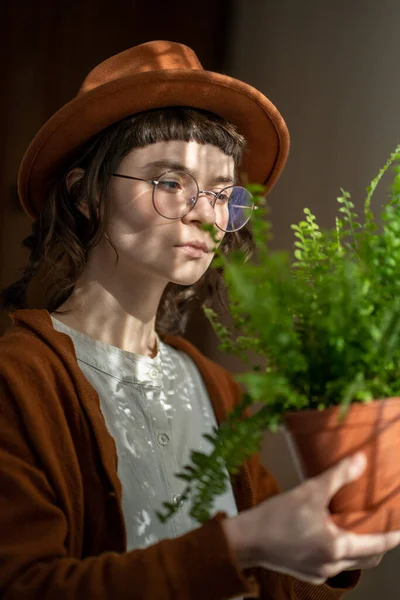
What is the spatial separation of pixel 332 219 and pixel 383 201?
0.23 meters

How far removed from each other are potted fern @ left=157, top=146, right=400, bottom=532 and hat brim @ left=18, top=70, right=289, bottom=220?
1.62 feet

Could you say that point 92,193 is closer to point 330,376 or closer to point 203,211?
point 203,211

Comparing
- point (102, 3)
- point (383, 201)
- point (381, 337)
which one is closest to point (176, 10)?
point (102, 3)

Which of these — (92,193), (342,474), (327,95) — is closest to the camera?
(342,474)

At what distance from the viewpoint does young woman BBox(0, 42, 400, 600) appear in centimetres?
90

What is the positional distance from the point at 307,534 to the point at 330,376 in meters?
0.19

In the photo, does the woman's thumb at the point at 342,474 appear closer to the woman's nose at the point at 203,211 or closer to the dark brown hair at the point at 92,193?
the woman's nose at the point at 203,211

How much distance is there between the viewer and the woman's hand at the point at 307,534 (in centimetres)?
86

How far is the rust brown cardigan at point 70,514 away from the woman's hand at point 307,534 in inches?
1.3

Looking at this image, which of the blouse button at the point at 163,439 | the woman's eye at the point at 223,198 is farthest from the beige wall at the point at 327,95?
the blouse button at the point at 163,439

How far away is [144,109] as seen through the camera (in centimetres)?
129

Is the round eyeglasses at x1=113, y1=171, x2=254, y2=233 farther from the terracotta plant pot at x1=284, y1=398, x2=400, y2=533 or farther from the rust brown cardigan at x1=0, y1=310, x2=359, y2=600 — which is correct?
the terracotta plant pot at x1=284, y1=398, x2=400, y2=533

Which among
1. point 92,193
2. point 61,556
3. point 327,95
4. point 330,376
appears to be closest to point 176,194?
point 92,193

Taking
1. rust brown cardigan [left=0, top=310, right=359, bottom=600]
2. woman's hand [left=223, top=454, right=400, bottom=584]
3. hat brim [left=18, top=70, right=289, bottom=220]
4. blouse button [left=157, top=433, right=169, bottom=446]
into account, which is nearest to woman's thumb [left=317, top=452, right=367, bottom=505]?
woman's hand [left=223, top=454, right=400, bottom=584]
